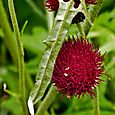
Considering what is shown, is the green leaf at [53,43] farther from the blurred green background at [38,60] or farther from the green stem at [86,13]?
the blurred green background at [38,60]

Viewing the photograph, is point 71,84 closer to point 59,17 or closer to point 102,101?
point 59,17

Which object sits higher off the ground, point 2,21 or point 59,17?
point 59,17

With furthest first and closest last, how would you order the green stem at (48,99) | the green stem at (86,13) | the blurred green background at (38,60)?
1. the blurred green background at (38,60)
2. the green stem at (48,99)
3. the green stem at (86,13)

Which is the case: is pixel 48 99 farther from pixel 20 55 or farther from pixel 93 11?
pixel 93 11

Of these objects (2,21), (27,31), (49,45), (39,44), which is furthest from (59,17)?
(27,31)

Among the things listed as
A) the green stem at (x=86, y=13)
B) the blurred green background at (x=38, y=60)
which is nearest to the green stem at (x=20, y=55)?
the blurred green background at (x=38, y=60)

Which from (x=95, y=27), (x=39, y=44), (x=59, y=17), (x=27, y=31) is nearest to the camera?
(x=59, y=17)


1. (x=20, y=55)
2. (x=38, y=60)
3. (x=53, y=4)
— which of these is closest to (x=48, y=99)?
(x=20, y=55)
